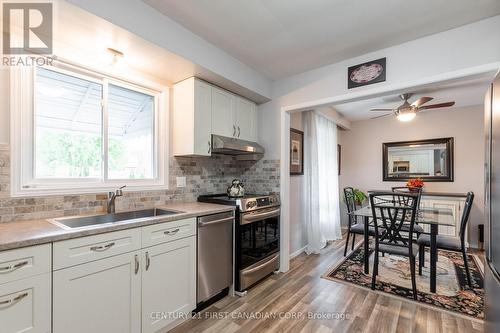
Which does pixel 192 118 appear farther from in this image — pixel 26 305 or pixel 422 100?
pixel 422 100

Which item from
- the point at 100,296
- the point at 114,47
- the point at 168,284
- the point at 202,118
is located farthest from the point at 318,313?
the point at 114,47

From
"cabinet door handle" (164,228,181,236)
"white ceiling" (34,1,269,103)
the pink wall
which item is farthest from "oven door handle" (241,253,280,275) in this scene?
the pink wall

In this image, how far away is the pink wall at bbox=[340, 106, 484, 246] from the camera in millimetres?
4070

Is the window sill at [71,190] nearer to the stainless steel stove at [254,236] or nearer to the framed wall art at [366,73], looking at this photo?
the stainless steel stove at [254,236]

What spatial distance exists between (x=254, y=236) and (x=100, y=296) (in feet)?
4.96

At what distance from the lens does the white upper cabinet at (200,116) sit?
2.40 meters

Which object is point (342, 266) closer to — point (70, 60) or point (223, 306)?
point (223, 306)

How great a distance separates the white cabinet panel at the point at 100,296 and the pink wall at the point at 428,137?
194 inches

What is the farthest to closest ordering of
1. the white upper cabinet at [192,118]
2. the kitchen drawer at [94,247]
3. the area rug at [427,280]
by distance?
the white upper cabinet at [192,118], the area rug at [427,280], the kitchen drawer at [94,247]

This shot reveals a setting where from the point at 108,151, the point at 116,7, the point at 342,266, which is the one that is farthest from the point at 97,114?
the point at 342,266

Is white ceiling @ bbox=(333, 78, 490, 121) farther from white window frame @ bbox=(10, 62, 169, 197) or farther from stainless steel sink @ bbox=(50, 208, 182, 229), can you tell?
stainless steel sink @ bbox=(50, 208, 182, 229)

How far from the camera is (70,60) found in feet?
6.17

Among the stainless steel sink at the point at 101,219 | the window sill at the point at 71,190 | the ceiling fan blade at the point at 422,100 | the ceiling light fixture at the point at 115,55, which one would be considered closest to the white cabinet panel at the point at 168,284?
the stainless steel sink at the point at 101,219

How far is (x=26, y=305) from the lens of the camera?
120 cm
